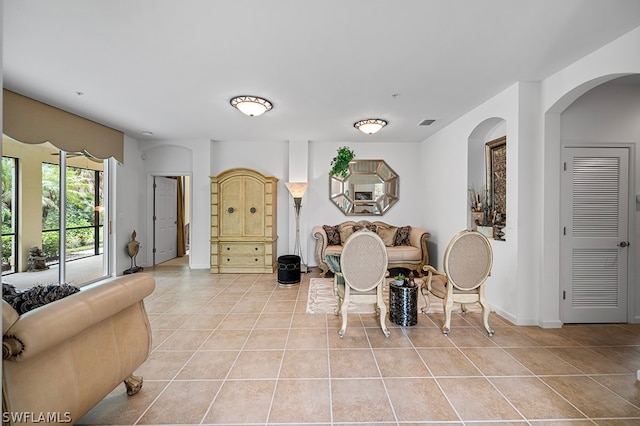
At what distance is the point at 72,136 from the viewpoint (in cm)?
426

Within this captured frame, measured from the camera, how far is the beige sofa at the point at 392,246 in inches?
204

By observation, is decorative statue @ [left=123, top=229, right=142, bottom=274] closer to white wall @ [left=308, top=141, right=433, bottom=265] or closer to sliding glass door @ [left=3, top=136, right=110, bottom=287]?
sliding glass door @ [left=3, top=136, right=110, bottom=287]

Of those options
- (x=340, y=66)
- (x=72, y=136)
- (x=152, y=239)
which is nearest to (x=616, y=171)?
(x=340, y=66)

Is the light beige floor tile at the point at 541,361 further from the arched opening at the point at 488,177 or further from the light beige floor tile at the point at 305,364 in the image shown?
the light beige floor tile at the point at 305,364

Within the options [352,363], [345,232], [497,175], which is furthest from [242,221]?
[497,175]

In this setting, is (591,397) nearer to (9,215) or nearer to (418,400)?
(418,400)

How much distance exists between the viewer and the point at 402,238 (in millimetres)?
5617

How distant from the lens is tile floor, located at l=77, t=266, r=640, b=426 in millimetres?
1826

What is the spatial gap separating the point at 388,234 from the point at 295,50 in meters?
4.00

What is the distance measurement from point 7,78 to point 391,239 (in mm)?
5735

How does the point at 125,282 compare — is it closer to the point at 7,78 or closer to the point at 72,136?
the point at 7,78

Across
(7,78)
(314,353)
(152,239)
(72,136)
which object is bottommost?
(314,353)

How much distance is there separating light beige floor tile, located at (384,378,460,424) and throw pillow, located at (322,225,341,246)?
3.52 metres

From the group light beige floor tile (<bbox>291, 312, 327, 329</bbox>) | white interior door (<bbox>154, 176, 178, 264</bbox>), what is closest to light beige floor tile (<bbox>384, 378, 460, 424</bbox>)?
light beige floor tile (<bbox>291, 312, 327, 329</bbox>)
